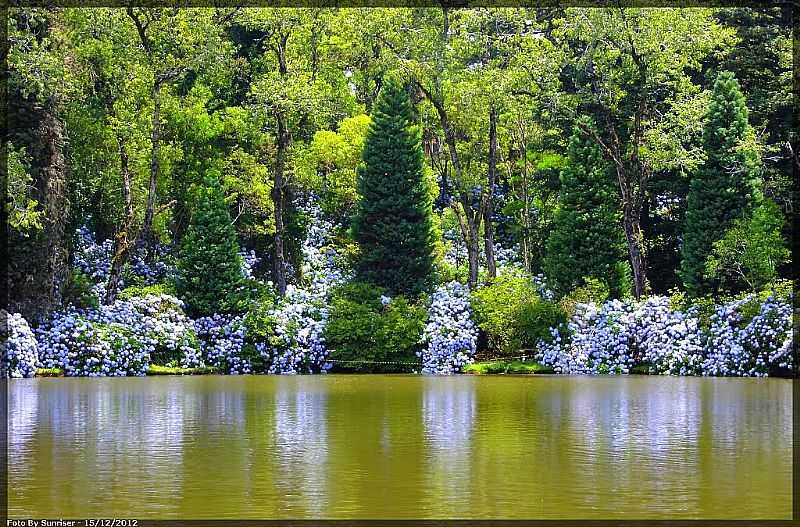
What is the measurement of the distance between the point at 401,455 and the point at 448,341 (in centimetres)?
2010

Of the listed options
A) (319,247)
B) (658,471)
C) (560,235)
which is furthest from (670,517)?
(319,247)

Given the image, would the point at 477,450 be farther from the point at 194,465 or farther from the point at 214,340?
the point at 214,340

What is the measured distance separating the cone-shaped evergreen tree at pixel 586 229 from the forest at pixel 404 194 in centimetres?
7

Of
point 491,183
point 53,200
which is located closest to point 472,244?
point 491,183

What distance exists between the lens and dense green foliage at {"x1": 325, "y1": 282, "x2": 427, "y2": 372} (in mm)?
34281

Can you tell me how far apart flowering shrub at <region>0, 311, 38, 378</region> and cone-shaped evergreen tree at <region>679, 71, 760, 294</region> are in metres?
16.7

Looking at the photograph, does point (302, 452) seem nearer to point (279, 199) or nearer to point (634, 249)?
point (634, 249)

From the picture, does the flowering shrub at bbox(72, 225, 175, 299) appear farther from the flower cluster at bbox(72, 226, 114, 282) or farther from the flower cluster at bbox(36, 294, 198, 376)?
the flower cluster at bbox(36, 294, 198, 376)

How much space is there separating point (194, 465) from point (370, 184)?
23358 millimetres

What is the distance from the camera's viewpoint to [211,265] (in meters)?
35.0

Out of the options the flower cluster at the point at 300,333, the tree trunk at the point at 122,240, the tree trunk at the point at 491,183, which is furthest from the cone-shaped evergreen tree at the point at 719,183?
the tree trunk at the point at 122,240

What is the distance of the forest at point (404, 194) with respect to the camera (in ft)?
104

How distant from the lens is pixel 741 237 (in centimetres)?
3262

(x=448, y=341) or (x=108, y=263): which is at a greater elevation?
(x=108, y=263)
